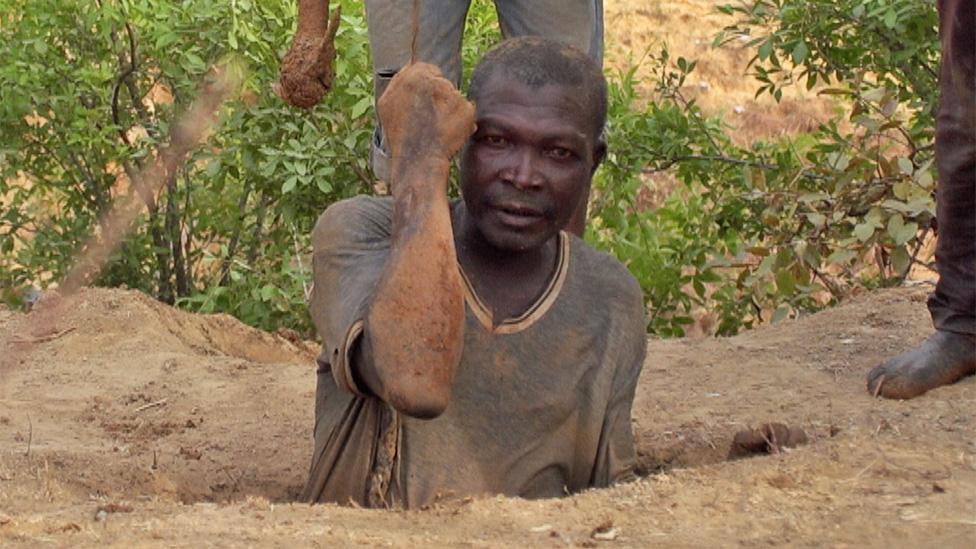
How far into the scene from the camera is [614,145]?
20.0 ft

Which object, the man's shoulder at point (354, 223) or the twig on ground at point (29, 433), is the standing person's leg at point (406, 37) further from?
the twig on ground at point (29, 433)

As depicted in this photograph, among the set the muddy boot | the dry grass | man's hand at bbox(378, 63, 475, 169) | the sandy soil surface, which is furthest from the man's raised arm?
the dry grass

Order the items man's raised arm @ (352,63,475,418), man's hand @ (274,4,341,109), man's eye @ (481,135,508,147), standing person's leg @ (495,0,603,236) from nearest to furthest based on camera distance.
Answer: man's raised arm @ (352,63,475,418) → man's eye @ (481,135,508,147) → man's hand @ (274,4,341,109) → standing person's leg @ (495,0,603,236)

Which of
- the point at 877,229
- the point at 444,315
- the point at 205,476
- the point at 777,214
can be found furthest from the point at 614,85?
the point at 444,315

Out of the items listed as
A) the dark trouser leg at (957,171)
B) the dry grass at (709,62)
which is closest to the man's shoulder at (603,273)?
the dark trouser leg at (957,171)

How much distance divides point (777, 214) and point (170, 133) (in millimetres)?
2158

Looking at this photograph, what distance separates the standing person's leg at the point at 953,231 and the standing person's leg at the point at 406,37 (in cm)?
119

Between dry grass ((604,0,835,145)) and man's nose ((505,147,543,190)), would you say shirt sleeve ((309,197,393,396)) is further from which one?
dry grass ((604,0,835,145))

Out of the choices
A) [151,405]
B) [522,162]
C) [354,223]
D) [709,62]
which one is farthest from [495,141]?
[709,62]

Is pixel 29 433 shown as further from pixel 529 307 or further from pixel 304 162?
pixel 304 162

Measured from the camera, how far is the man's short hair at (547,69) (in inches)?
124

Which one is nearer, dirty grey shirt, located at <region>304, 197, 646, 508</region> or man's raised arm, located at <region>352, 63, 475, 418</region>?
man's raised arm, located at <region>352, 63, 475, 418</region>

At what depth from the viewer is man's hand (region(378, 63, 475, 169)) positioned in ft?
9.61

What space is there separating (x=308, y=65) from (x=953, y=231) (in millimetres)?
1659
